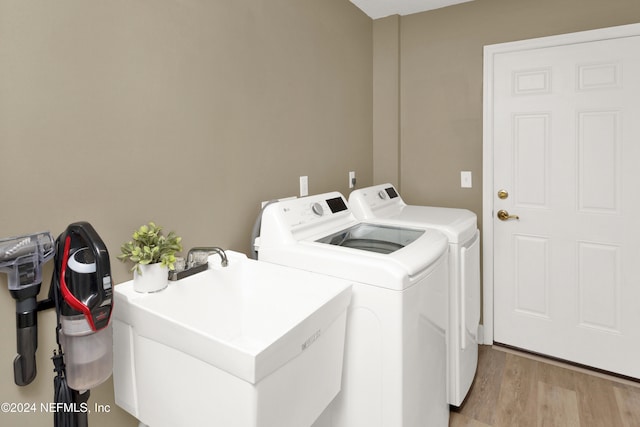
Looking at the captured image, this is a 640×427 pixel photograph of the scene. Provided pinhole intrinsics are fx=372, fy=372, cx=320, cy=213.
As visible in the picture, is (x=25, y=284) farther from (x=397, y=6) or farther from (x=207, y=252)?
(x=397, y=6)

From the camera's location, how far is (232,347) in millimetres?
868

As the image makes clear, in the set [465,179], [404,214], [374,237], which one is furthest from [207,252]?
[465,179]

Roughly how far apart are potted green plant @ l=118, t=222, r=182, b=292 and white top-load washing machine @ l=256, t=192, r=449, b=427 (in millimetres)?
509

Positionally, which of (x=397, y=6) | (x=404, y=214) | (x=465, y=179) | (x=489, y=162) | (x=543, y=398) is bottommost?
(x=543, y=398)

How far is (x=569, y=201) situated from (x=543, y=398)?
46.7 inches

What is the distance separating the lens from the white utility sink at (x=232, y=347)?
0.90 m

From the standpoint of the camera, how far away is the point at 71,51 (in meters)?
1.09

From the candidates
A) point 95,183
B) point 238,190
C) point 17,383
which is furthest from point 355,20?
point 17,383

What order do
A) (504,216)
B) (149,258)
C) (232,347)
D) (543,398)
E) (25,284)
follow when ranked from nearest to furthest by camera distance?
(232,347)
(25,284)
(149,258)
(543,398)
(504,216)

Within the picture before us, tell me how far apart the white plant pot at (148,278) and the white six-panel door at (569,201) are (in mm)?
2217

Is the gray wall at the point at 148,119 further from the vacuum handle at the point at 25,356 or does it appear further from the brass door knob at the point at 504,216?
the brass door knob at the point at 504,216

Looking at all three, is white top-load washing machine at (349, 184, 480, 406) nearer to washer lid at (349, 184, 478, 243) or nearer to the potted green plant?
washer lid at (349, 184, 478, 243)

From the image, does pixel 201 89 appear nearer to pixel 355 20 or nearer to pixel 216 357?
pixel 216 357

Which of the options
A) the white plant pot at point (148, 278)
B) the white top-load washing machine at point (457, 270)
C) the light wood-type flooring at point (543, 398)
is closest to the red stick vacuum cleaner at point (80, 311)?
the white plant pot at point (148, 278)
